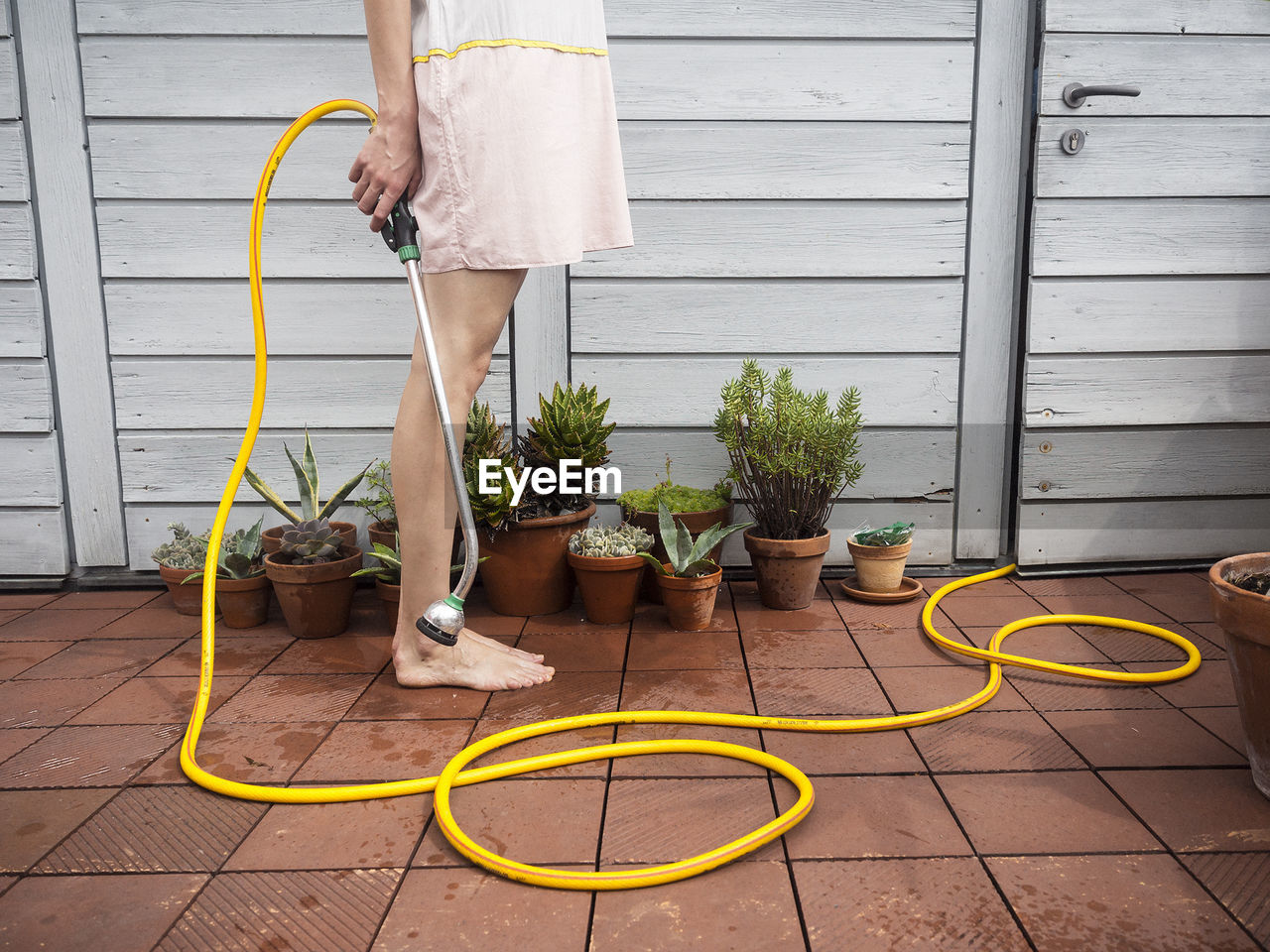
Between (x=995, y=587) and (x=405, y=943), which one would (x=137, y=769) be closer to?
(x=405, y=943)

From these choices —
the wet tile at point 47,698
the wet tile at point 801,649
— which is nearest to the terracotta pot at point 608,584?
the wet tile at point 801,649

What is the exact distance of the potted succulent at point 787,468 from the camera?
7.45ft

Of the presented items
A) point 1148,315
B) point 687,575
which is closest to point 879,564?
point 687,575

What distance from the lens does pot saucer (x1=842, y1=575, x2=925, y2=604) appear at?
7.66 feet

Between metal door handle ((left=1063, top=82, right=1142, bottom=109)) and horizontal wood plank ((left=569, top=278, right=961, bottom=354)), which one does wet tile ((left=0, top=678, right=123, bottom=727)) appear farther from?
metal door handle ((left=1063, top=82, right=1142, bottom=109))

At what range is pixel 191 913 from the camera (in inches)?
45.2

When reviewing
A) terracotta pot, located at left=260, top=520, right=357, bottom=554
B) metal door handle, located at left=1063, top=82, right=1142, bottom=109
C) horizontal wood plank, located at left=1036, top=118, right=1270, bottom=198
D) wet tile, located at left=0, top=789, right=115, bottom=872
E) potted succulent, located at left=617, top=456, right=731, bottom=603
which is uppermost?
metal door handle, located at left=1063, top=82, right=1142, bottom=109

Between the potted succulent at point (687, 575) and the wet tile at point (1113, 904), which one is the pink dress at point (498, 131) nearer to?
the potted succulent at point (687, 575)

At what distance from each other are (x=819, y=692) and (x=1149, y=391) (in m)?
1.45

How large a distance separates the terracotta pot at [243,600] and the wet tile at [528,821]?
3.48 feet

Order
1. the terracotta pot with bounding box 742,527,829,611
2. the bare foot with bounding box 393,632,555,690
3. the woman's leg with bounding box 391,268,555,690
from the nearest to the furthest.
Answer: the woman's leg with bounding box 391,268,555,690 → the bare foot with bounding box 393,632,555,690 → the terracotta pot with bounding box 742,527,829,611

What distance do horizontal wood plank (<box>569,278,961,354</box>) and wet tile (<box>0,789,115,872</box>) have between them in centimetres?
154

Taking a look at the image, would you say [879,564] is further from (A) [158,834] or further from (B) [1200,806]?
(A) [158,834]

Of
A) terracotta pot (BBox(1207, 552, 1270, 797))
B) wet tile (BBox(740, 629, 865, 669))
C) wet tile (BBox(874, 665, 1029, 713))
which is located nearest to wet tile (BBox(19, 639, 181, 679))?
wet tile (BBox(740, 629, 865, 669))
